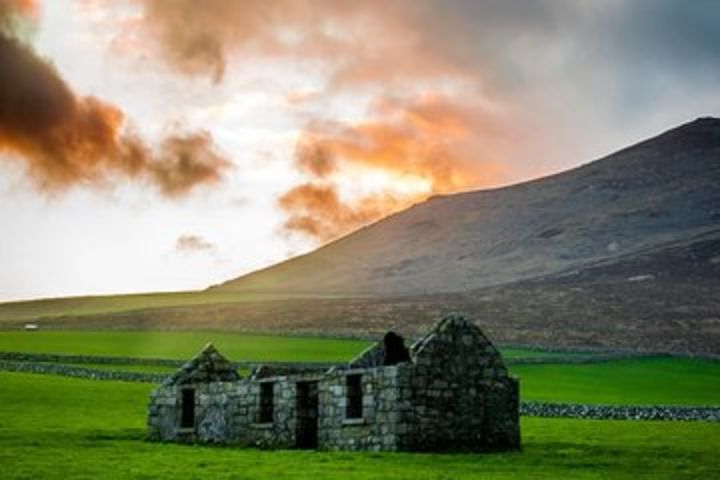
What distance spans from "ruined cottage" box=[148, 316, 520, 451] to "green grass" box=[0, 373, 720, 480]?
148cm

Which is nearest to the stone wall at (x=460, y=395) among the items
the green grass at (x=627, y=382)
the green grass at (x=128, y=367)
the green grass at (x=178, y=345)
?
the green grass at (x=627, y=382)

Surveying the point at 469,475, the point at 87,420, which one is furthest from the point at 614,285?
the point at 469,475

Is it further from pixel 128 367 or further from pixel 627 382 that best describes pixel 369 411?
pixel 128 367

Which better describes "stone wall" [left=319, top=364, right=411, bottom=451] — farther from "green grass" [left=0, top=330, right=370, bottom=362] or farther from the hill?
the hill

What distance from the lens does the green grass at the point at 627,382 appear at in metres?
64.4

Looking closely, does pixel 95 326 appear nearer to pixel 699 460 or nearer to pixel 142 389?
pixel 142 389

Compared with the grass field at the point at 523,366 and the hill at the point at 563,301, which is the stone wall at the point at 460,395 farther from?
the hill at the point at 563,301

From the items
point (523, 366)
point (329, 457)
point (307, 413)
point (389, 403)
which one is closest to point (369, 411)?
point (389, 403)

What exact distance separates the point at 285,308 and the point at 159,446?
113456 millimetres

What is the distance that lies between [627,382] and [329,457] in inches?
2036

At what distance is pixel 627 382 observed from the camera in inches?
2970

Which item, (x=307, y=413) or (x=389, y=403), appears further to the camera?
(x=307, y=413)

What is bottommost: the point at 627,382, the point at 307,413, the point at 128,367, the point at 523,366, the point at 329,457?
the point at 329,457

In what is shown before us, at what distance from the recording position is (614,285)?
14375cm
